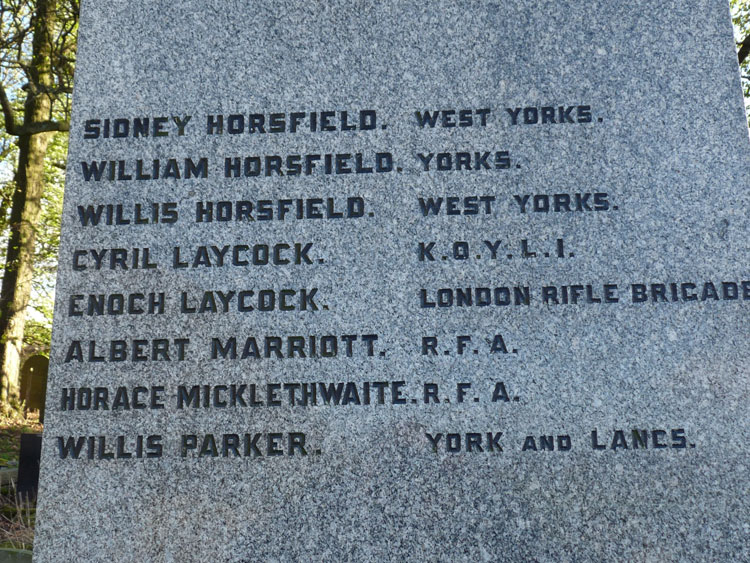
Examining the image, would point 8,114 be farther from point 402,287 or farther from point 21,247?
point 402,287

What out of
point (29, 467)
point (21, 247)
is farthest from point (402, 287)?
point (21, 247)

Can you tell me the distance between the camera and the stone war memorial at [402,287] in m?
3.31

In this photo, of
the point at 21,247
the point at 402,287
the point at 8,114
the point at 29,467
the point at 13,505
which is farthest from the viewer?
the point at 21,247

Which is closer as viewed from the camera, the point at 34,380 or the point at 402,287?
the point at 402,287

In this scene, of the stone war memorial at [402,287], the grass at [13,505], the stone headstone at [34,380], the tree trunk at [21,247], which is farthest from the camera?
the stone headstone at [34,380]

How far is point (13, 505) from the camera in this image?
7.90 meters

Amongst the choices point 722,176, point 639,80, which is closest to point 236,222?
point 639,80

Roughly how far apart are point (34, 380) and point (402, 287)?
1932cm

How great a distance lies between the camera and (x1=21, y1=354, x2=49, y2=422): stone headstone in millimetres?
19078

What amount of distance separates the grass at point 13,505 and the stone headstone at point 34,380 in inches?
232

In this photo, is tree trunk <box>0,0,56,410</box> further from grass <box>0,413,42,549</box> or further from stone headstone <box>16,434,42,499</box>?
stone headstone <box>16,434,42,499</box>

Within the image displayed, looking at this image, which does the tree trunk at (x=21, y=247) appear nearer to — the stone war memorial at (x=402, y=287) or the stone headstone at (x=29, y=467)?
the stone headstone at (x=29, y=467)

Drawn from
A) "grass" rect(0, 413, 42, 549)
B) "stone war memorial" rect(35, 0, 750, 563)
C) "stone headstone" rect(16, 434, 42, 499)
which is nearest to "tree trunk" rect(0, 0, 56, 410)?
"grass" rect(0, 413, 42, 549)

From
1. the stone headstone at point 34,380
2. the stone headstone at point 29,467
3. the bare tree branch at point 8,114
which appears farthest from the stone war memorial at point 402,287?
the stone headstone at point 34,380
